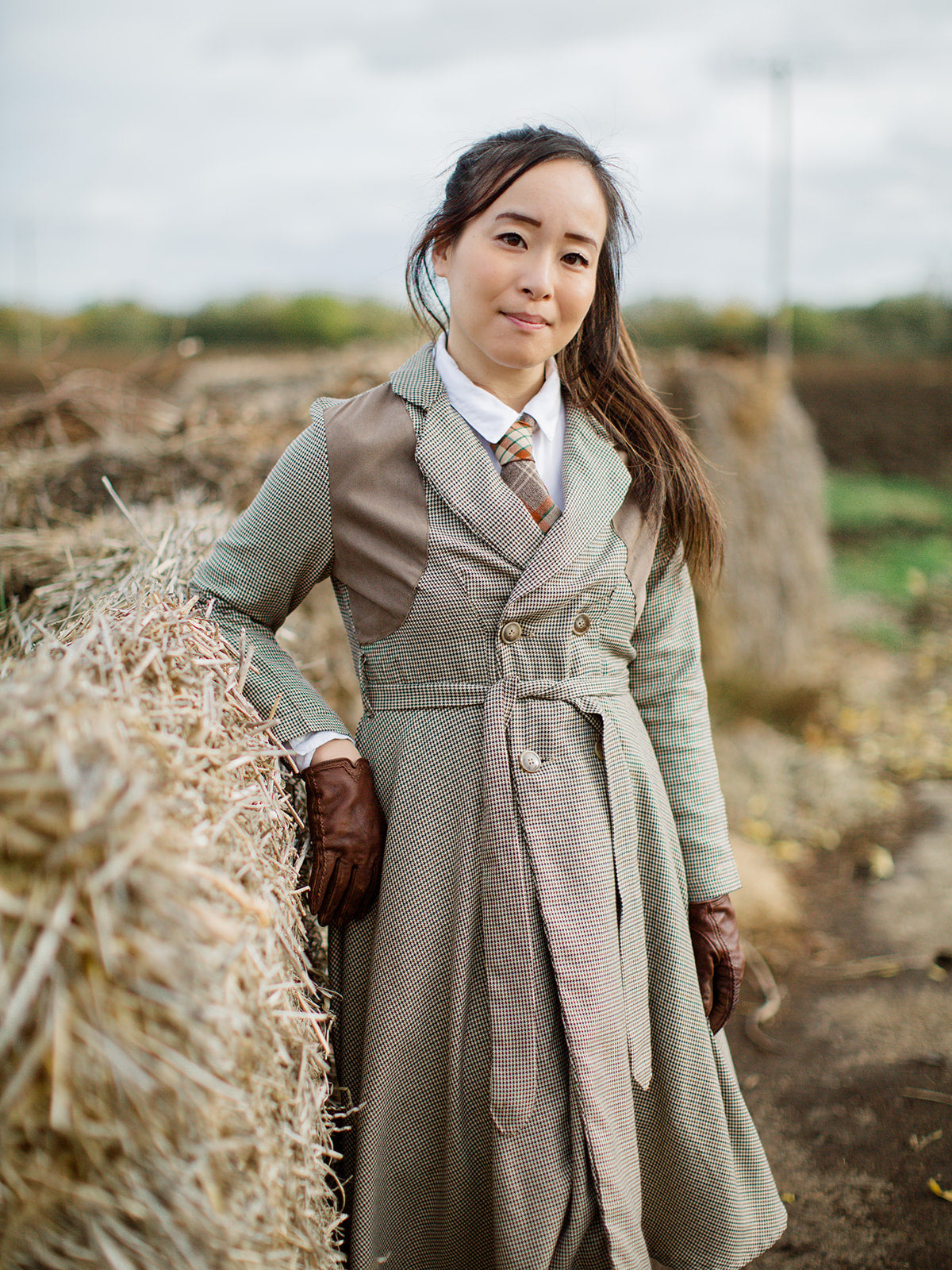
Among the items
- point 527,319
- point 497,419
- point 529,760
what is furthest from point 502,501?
point 529,760

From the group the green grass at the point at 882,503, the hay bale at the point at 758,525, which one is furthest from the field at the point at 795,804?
the green grass at the point at 882,503

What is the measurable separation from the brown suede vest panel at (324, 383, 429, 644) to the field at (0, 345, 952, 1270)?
0.42 m

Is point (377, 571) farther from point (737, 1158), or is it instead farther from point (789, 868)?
point (789, 868)

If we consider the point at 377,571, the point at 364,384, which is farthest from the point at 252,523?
the point at 364,384

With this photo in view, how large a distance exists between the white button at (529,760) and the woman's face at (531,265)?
65 cm

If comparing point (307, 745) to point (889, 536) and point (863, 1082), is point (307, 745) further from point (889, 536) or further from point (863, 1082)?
point (889, 536)

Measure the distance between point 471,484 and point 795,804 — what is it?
12.3 ft

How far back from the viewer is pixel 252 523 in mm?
1667

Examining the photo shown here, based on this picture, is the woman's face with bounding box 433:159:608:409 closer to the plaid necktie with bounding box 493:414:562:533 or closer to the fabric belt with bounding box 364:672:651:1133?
the plaid necktie with bounding box 493:414:562:533

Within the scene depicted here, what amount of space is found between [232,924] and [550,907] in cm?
68

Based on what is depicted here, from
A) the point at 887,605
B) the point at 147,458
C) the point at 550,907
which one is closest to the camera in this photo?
the point at 550,907

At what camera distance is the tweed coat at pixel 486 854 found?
5.19ft

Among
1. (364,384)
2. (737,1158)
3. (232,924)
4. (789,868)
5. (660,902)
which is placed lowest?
(789,868)

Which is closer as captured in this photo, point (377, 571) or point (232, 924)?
point (232, 924)
